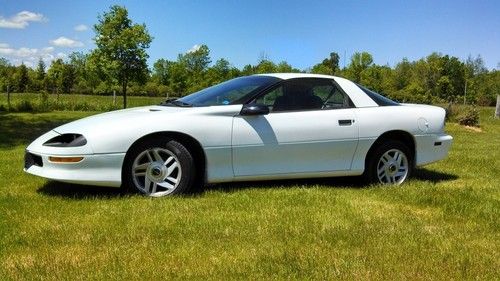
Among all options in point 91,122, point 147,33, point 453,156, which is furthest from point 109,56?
point 91,122

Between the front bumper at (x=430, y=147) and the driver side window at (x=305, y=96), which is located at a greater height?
the driver side window at (x=305, y=96)

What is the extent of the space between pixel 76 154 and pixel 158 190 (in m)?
0.86

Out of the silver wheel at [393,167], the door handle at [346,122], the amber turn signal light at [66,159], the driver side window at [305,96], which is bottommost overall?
the silver wheel at [393,167]

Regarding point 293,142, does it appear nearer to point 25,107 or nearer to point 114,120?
point 114,120

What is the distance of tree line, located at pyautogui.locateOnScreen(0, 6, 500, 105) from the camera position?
105 feet

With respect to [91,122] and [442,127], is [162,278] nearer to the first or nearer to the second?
[91,122]

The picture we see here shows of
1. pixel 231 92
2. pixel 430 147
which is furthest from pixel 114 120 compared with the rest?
pixel 430 147

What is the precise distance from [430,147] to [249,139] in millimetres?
2386

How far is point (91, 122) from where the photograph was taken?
5.39 m

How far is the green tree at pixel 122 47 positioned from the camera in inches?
1235

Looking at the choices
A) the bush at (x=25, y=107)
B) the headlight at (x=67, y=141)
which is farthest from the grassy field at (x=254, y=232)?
the bush at (x=25, y=107)

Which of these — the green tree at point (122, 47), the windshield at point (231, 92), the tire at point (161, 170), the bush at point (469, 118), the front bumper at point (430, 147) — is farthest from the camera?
the green tree at point (122, 47)

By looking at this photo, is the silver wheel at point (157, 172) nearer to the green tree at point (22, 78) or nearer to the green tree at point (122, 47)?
the green tree at point (122, 47)

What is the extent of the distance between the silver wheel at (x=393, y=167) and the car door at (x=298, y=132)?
0.48 metres
